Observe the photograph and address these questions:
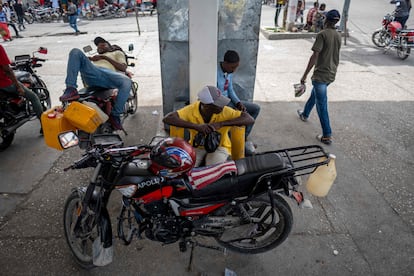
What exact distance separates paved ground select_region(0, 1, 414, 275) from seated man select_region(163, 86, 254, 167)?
3.07 ft

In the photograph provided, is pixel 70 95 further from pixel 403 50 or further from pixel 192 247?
pixel 403 50

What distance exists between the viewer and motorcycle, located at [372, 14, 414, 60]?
8633mm

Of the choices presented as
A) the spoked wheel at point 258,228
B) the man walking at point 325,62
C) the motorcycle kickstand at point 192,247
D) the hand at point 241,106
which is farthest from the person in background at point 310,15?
the motorcycle kickstand at point 192,247

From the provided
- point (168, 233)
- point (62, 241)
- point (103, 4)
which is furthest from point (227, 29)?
point (103, 4)

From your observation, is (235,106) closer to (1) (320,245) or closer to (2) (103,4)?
(1) (320,245)

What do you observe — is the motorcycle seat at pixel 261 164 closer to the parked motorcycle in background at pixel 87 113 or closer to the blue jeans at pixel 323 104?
the parked motorcycle in background at pixel 87 113

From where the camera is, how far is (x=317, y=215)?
10.3 feet

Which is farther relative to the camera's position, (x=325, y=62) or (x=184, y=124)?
(x=325, y=62)

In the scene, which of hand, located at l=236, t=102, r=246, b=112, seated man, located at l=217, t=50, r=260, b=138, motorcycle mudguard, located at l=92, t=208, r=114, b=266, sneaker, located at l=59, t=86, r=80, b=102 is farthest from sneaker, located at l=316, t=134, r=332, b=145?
sneaker, located at l=59, t=86, r=80, b=102

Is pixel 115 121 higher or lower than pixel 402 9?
lower

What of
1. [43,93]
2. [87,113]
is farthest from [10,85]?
[87,113]

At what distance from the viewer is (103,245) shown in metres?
2.37

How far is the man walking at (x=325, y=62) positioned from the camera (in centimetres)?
415

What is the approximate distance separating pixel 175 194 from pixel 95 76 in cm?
260
